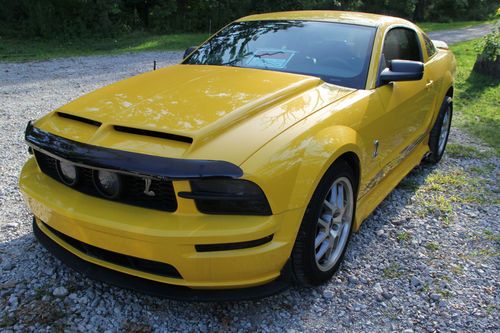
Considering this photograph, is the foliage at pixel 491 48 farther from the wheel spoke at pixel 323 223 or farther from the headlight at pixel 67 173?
the headlight at pixel 67 173

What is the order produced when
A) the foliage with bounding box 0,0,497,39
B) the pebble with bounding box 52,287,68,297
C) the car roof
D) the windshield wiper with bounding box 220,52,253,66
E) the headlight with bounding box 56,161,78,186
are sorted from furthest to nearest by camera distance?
the foliage with bounding box 0,0,497,39 < the car roof < the windshield wiper with bounding box 220,52,253,66 < the pebble with bounding box 52,287,68,297 < the headlight with bounding box 56,161,78,186

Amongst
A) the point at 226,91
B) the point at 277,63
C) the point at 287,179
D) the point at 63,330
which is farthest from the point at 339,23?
the point at 63,330

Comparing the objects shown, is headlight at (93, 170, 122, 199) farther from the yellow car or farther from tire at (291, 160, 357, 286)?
tire at (291, 160, 357, 286)

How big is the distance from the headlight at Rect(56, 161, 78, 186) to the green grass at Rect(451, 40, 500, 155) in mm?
4706

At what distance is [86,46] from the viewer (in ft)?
49.2

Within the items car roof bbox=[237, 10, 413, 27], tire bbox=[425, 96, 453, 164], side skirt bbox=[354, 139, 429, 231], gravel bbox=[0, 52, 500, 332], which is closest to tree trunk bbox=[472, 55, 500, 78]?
tire bbox=[425, 96, 453, 164]

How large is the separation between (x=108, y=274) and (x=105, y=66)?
28.4 feet

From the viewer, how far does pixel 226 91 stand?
110 inches

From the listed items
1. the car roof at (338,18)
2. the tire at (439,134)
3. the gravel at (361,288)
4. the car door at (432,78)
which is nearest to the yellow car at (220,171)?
the gravel at (361,288)

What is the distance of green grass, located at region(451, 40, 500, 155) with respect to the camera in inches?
233

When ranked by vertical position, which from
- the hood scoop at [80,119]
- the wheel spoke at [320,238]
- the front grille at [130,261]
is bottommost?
the wheel spoke at [320,238]

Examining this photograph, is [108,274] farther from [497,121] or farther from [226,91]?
[497,121]

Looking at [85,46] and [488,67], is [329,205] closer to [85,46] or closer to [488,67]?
[488,67]

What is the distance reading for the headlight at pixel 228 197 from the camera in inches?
80.4
